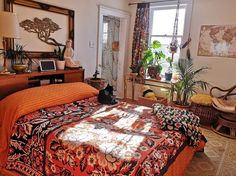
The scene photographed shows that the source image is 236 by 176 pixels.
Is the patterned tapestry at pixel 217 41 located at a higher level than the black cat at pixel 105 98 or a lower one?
higher

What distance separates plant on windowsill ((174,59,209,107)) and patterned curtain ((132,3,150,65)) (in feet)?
3.37

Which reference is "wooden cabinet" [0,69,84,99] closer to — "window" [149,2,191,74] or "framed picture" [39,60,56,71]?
"framed picture" [39,60,56,71]

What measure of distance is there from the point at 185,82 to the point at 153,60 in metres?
0.85

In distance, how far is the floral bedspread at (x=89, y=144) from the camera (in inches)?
54.1

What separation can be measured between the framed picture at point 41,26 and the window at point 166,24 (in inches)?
75.0

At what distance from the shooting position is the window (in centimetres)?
395

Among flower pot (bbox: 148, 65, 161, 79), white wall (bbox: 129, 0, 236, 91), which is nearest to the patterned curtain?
flower pot (bbox: 148, 65, 161, 79)

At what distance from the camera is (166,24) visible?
13.9 feet

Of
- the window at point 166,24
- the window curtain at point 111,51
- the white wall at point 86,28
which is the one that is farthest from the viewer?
the window curtain at point 111,51

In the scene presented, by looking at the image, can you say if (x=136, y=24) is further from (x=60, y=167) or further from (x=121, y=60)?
(x=60, y=167)

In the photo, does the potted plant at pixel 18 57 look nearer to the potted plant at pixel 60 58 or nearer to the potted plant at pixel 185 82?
the potted plant at pixel 60 58

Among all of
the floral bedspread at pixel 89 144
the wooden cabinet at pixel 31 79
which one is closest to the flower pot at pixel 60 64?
the wooden cabinet at pixel 31 79

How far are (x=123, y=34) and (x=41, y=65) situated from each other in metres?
2.34

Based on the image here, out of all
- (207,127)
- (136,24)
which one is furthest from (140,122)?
(136,24)
